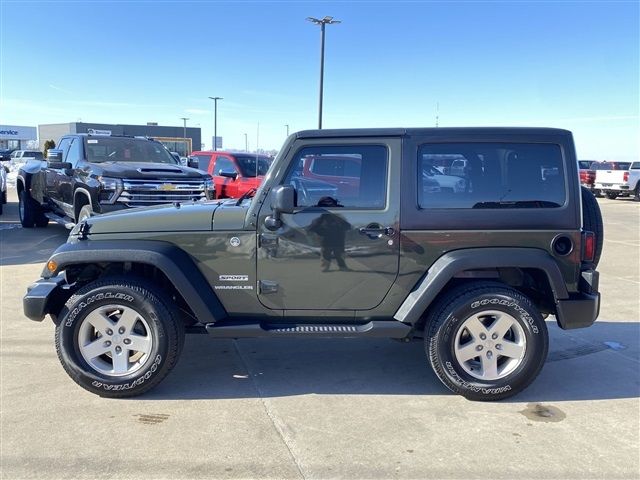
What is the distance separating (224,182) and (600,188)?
763 inches

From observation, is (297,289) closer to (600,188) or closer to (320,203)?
(320,203)

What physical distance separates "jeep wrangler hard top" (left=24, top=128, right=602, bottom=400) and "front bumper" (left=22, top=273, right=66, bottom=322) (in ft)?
0.05

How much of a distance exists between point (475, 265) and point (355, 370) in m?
1.38

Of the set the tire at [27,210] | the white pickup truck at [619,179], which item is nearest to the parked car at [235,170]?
the tire at [27,210]

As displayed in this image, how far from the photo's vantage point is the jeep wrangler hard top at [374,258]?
3.90 meters

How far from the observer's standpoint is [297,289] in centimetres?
400

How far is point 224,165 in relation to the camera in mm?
13164

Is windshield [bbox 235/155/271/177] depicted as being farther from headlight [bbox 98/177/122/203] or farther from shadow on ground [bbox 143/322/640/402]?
shadow on ground [bbox 143/322/640/402]

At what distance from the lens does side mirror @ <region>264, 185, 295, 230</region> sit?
3725 millimetres

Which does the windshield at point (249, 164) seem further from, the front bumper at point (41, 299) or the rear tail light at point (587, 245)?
the rear tail light at point (587, 245)

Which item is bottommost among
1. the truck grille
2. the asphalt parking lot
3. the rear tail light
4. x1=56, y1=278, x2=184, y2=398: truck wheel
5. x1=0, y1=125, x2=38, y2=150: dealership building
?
the asphalt parking lot

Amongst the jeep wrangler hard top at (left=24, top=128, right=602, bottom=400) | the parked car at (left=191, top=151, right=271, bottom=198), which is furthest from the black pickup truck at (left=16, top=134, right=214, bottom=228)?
the jeep wrangler hard top at (left=24, top=128, right=602, bottom=400)

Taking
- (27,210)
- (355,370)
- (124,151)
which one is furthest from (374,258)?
(27,210)

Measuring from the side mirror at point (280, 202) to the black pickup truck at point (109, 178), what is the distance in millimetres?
5141
